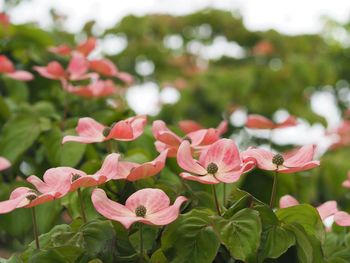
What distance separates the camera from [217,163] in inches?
37.4

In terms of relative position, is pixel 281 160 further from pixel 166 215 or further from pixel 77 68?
pixel 77 68

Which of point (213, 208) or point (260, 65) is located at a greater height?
point (213, 208)

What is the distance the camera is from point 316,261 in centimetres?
92

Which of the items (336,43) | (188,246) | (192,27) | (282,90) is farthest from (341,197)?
(336,43)

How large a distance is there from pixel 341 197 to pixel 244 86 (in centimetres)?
253

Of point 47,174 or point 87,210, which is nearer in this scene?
point 47,174

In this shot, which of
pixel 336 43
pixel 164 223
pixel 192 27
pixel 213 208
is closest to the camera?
pixel 164 223

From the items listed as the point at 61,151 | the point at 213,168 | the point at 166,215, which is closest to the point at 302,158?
the point at 213,168

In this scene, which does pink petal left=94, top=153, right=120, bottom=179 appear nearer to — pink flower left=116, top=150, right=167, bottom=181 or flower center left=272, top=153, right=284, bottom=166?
pink flower left=116, top=150, right=167, bottom=181

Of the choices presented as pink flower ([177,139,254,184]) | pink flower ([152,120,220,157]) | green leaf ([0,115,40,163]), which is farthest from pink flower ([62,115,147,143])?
green leaf ([0,115,40,163])

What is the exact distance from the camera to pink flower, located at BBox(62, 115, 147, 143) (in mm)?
1048

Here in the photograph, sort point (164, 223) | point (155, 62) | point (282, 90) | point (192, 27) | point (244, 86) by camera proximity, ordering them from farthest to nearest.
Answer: point (192, 27) → point (155, 62) → point (282, 90) → point (244, 86) → point (164, 223)

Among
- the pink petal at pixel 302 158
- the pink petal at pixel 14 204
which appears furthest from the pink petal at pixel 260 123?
the pink petal at pixel 14 204

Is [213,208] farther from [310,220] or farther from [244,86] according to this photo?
[244,86]
